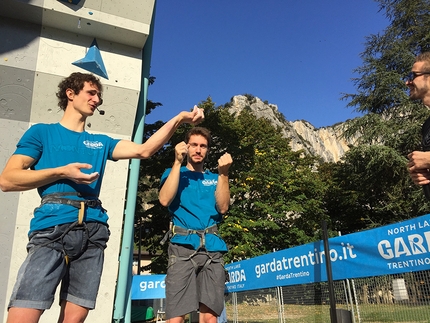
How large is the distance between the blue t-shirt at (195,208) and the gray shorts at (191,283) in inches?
3.2

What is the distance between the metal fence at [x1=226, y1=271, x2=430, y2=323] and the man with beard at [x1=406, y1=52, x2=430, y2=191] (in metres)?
2.89

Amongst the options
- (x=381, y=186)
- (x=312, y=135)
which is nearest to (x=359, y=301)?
(x=381, y=186)

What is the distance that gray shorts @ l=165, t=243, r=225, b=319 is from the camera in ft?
8.92

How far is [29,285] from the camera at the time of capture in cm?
180

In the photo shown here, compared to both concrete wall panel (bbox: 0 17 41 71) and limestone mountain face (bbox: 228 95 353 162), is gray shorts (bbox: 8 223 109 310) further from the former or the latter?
limestone mountain face (bbox: 228 95 353 162)

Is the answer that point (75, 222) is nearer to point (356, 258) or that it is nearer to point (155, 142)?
point (155, 142)

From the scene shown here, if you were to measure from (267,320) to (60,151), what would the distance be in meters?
7.06

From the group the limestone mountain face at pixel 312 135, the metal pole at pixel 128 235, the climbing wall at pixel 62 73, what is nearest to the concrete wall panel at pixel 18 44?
the climbing wall at pixel 62 73

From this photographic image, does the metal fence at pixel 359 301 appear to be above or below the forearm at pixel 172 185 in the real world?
below

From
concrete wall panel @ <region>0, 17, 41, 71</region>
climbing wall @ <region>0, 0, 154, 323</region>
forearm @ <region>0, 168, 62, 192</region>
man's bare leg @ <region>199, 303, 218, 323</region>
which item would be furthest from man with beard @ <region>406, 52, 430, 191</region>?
concrete wall panel @ <region>0, 17, 41, 71</region>

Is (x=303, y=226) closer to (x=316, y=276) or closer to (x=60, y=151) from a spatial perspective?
(x=316, y=276)

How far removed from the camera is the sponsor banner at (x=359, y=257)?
450 cm

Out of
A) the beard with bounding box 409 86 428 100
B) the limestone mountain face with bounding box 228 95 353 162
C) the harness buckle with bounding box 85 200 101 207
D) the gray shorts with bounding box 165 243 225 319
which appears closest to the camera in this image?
the harness buckle with bounding box 85 200 101 207

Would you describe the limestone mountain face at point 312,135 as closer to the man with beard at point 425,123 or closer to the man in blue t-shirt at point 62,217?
the man with beard at point 425,123
